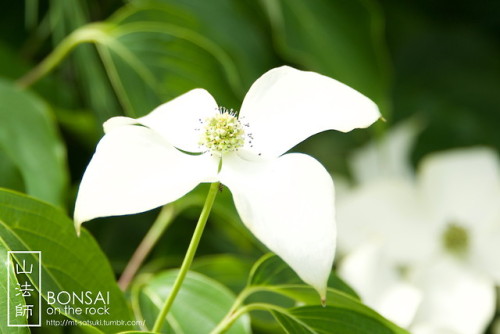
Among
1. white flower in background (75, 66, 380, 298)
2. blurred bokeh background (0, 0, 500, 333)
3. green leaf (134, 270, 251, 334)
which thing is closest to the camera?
white flower in background (75, 66, 380, 298)

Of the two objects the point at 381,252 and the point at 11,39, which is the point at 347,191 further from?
the point at 11,39

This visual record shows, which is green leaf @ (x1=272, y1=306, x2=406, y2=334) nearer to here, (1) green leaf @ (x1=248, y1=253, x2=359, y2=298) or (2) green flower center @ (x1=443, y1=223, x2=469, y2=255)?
(1) green leaf @ (x1=248, y1=253, x2=359, y2=298)

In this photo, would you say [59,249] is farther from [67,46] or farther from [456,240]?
[456,240]

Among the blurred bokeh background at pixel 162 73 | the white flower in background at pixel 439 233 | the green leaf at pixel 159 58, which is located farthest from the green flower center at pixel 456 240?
the green leaf at pixel 159 58

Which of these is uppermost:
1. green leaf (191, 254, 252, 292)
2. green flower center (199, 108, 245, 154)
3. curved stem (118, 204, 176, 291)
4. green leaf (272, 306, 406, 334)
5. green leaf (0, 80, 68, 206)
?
green leaf (0, 80, 68, 206)

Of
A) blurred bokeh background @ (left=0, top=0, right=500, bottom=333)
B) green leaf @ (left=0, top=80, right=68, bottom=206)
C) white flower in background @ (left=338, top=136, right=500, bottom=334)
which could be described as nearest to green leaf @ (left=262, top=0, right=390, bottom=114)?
blurred bokeh background @ (left=0, top=0, right=500, bottom=333)

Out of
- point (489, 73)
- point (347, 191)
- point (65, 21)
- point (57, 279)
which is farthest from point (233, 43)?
point (489, 73)

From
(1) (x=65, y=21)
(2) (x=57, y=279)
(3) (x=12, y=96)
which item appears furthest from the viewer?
(1) (x=65, y=21)
